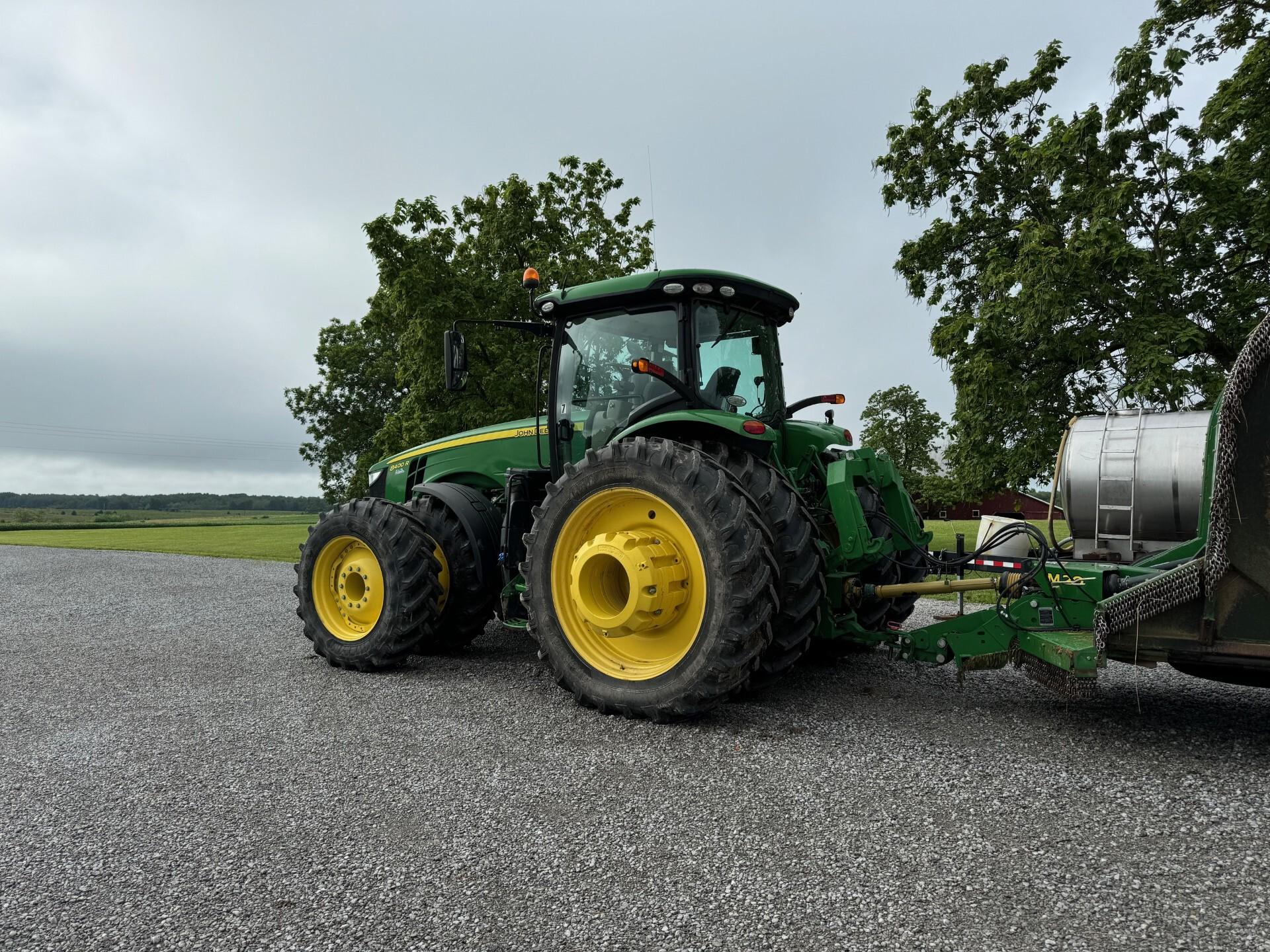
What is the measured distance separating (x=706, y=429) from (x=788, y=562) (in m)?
0.87

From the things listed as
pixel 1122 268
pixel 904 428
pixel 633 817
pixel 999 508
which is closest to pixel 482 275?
pixel 1122 268

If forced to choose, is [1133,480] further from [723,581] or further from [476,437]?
[476,437]

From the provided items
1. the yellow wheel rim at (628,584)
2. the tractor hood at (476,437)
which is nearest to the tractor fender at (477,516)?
the tractor hood at (476,437)

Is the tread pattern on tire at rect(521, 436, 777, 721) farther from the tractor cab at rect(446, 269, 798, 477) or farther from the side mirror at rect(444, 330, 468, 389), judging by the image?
the side mirror at rect(444, 330, 468, 389)

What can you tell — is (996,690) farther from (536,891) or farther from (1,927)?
(1,927)

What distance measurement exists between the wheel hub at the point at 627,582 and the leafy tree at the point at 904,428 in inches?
1452

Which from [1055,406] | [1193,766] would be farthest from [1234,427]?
[1055,406]

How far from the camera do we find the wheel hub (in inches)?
156

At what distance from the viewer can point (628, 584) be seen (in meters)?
4.20

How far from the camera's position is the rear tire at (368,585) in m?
5.07

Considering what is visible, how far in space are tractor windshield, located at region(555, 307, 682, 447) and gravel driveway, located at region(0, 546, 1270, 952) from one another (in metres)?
1.71

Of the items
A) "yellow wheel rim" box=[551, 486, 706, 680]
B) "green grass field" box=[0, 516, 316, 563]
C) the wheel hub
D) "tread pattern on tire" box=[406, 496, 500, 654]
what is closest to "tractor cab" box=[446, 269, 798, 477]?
"yellow wheel rim" box=[551, 486, 706, 680]

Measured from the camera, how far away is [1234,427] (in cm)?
311

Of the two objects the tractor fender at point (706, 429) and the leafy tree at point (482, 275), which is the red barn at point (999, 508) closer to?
the tractor fender at point (706, 429)
